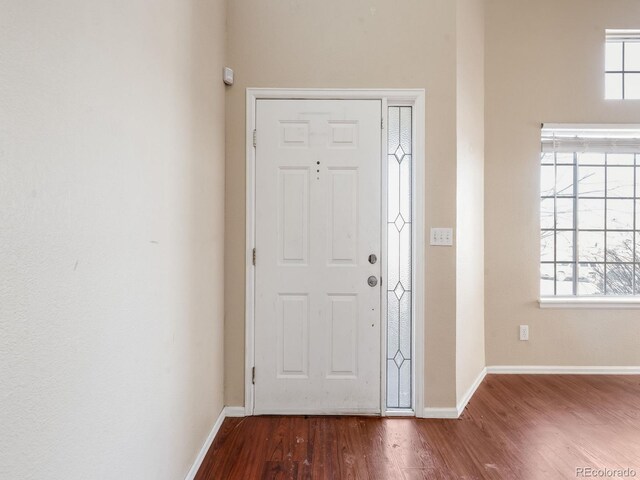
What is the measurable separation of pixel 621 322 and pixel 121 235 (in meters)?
3.85

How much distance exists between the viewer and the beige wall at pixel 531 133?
9.80ft

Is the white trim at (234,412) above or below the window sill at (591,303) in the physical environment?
below

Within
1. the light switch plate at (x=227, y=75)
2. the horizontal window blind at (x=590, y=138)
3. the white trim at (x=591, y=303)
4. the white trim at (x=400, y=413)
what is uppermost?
the light switch plate at (x=227, y=75)

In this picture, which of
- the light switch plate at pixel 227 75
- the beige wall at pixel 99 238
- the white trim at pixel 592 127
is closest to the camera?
the beige wall at pixel 99 238

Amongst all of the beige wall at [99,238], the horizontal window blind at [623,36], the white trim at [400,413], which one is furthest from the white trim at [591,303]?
the beige wall at [99,238]

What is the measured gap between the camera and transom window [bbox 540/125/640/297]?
10.2 feet

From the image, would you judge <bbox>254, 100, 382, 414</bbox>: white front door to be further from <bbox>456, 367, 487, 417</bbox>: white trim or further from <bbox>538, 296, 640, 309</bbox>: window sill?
<bbox>538, 296, 640, 309</bbox>: window sill

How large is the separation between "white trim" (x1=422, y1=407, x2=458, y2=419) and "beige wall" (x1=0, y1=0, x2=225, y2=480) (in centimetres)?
143

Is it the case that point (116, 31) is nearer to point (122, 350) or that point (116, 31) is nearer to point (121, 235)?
point (121, 235)

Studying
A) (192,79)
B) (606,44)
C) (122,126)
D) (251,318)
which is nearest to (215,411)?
(251,318)

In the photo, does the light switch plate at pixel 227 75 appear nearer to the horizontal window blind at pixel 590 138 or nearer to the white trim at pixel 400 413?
the white trim at pixel 400 413

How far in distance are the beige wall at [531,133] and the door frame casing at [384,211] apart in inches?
40.6

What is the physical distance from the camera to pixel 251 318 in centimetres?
231

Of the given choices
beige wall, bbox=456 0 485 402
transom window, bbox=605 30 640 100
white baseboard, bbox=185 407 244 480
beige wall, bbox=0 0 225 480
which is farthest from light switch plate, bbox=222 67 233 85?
transom window, bbox=605 30 640 100
